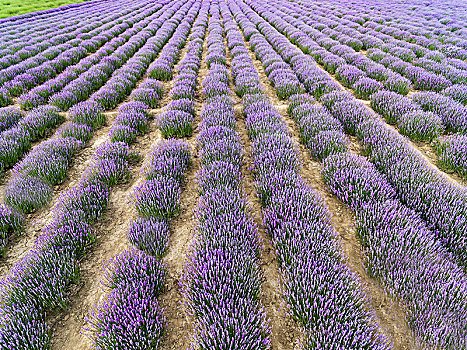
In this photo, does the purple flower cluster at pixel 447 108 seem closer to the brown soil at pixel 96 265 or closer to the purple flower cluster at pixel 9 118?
the brown soil at pixel 96 265

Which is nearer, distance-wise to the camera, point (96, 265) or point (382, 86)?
point (96, 265)

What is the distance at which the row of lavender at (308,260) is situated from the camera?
1.72 m

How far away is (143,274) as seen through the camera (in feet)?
7.19

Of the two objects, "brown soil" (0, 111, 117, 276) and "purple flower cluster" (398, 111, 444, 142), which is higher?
"brown soil" (0, 111, 117, 276)

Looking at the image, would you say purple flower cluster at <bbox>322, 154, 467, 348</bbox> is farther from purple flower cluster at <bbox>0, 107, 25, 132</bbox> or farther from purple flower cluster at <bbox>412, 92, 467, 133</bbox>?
purple flower cluster at <bbox>0, 107, 25, 132</bbox>

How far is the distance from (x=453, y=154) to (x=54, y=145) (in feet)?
20.7

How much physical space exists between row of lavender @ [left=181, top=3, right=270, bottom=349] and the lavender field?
2 cm

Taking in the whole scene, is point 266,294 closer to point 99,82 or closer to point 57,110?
point 57,110

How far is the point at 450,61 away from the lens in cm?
736

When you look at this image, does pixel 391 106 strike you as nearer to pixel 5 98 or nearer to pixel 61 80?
pixel 61 80

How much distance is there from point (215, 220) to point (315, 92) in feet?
16.0

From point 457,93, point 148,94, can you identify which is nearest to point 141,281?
point 148,94

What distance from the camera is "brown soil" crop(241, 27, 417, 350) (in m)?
1.88

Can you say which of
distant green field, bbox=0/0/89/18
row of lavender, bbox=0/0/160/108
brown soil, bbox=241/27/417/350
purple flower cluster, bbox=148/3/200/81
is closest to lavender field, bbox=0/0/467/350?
brown soil, bbox=241/27/417/350
